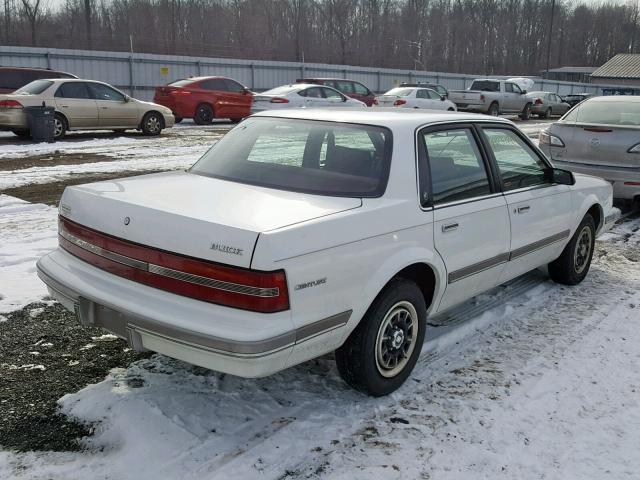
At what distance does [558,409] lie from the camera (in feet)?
11.5

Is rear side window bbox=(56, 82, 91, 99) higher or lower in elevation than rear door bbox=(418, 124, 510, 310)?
higher

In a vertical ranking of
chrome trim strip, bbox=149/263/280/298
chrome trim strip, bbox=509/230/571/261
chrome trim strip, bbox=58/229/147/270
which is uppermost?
chrome trim strip, bbox=58/229/147/270

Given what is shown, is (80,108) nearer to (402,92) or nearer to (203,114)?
(203,114)

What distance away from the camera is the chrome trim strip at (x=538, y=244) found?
4.52 meters

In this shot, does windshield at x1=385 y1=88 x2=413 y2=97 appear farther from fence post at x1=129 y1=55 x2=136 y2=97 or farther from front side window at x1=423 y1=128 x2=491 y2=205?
front side window at x1=423 y1=128 x2=491 y2=205

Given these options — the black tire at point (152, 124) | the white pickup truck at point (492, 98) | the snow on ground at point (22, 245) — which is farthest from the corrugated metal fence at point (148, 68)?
the snow on ground at point (22, 245)

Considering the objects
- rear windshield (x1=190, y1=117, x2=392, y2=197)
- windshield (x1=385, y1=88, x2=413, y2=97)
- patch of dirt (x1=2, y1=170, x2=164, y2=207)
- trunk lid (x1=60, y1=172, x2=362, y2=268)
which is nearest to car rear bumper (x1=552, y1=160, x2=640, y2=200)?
rear windshield (x1=190, y1=117, x2=392, y2=197)

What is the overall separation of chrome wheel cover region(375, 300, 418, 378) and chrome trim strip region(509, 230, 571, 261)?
1.16 m

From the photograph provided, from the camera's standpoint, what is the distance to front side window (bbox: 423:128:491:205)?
3.87m

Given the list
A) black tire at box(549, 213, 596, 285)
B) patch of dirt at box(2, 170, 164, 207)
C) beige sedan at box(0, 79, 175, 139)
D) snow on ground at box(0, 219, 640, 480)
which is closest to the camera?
snow on ground at box(0, 219, 640, 480)

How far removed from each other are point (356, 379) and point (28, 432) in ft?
5.50

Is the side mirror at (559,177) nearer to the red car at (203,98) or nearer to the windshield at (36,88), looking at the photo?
the windshield at (36,88)

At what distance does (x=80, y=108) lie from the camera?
15180mm

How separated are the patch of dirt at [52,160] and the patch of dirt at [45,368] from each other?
7.23 metres
